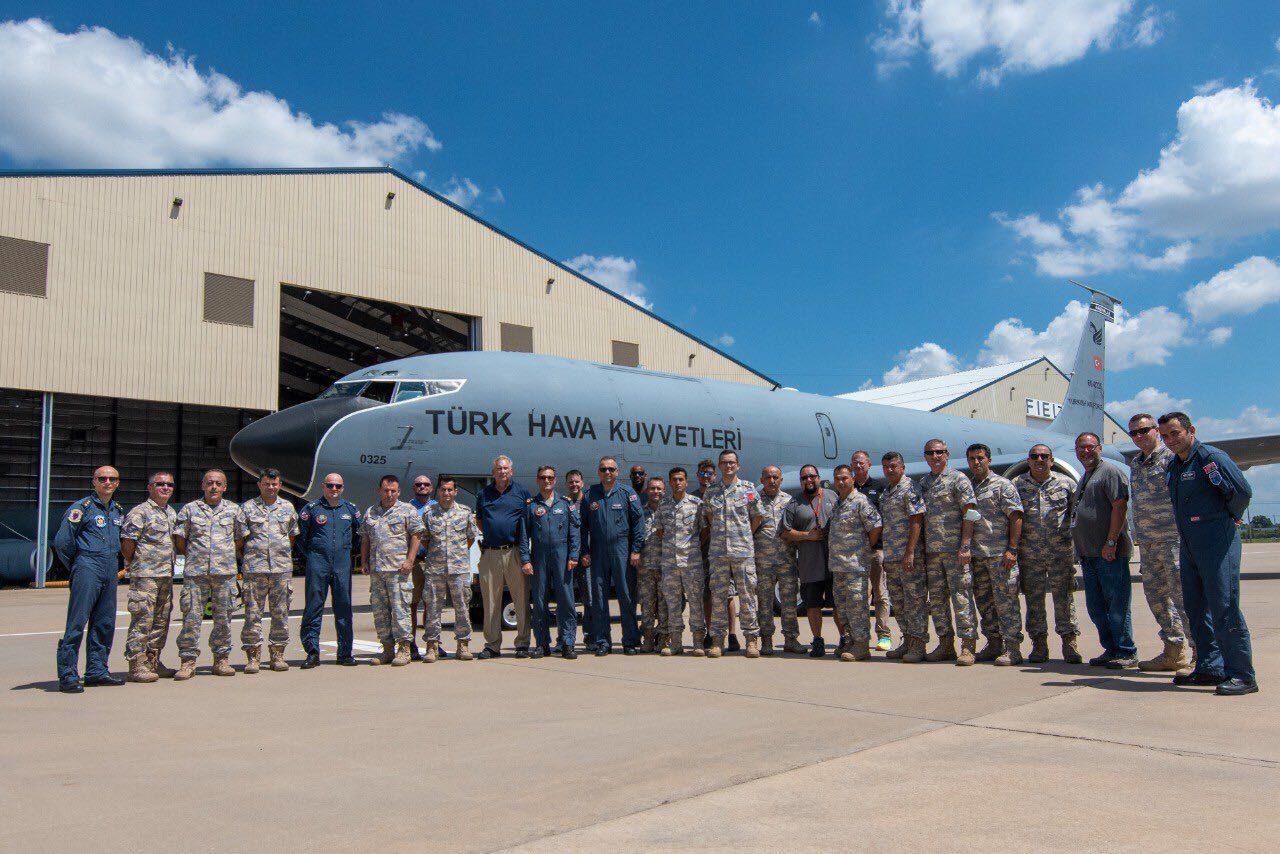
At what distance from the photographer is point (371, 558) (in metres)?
7.42

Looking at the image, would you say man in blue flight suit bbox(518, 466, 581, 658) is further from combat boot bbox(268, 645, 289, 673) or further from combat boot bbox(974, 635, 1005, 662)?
combat boot bbox(974, 635, 1005, 662)

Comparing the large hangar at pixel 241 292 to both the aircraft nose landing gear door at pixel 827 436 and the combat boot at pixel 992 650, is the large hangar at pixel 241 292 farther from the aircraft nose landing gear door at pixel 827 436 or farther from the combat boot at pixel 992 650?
the combat boot at pixel 992 650

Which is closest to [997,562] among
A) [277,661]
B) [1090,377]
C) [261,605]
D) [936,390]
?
[277,661]

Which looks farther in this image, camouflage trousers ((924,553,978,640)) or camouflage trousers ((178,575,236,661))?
camouflage trousers ((924,553,978,640))

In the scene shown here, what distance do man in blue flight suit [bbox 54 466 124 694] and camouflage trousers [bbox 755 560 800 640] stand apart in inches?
190

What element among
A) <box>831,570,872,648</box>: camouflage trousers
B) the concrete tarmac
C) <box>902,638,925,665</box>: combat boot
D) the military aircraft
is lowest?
the concrete tarmac

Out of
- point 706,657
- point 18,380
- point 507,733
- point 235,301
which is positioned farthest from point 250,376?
point 507,733

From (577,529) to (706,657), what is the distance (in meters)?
1.53

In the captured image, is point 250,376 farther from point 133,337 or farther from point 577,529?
point 577,529

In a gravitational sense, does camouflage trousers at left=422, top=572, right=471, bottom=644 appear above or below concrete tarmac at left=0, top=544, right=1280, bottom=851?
above

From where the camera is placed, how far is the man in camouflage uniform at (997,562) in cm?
672

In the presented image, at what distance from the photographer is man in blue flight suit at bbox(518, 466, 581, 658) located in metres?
7.58

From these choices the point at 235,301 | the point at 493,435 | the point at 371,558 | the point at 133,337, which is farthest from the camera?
the point at 235,301

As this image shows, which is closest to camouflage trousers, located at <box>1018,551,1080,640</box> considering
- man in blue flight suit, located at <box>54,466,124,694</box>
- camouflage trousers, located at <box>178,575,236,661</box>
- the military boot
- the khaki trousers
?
the military boot
